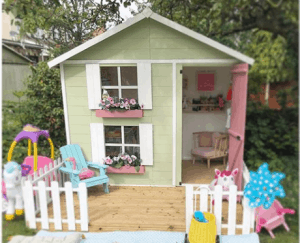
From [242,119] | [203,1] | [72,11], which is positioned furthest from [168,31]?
[242,119]

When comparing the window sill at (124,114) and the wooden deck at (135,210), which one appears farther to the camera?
the window sill at (124,114)

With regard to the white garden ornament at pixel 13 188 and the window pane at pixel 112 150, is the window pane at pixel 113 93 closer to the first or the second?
the window pane at pixel 112 150

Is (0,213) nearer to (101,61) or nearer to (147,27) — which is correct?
(101,61)

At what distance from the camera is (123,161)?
153cm

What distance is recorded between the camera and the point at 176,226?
1.25 metres

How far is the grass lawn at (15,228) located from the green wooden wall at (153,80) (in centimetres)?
49

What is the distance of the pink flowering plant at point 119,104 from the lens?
144cm

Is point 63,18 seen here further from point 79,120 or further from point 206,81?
point 206,81

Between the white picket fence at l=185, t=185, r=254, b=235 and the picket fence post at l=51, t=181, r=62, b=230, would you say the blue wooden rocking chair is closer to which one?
the picket fence post at l=51, t=181, r=62, b=230

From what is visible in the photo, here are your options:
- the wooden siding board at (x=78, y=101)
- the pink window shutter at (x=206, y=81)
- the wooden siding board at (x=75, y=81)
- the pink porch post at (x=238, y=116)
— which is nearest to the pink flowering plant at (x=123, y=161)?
the wooden siding board at (x=78, y=101)

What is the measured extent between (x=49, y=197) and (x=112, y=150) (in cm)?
48

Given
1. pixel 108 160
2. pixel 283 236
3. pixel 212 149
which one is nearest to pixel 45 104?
pixel 108 160

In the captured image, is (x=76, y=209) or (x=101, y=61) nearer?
(x=76, y=209)

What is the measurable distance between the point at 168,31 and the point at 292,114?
2.39 feet
